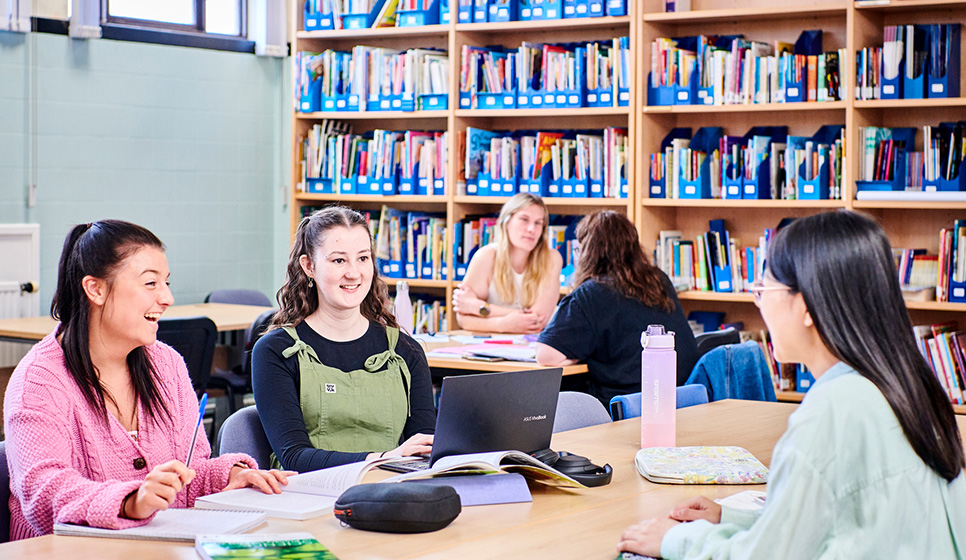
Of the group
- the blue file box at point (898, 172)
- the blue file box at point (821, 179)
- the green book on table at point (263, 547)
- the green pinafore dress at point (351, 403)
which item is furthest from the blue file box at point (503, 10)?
the green book on table at point (263, 547)

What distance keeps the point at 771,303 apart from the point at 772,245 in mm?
87

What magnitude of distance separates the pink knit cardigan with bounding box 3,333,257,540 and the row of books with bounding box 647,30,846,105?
324cm

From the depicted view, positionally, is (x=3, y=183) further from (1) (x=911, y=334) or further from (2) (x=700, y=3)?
(1) (x=911, y=334)

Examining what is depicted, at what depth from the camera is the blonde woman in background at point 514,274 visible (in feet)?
15.1

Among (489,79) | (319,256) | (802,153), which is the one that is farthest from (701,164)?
(319,256)

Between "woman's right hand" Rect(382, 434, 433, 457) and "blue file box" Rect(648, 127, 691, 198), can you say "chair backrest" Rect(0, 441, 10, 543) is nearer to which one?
"woman's right hand" Rect(382, 434, 433, 457)

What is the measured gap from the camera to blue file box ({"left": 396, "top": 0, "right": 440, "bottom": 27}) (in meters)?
5.51

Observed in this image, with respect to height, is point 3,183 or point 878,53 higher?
point 878,53

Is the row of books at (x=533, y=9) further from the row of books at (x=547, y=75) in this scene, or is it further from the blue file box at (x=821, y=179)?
the blue file box at (x=821, y=179)

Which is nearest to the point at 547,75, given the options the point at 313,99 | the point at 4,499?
the point at 313,99

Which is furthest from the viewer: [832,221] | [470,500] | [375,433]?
[375,433]

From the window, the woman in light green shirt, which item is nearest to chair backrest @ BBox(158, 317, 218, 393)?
the window

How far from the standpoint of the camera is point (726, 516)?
1.68m

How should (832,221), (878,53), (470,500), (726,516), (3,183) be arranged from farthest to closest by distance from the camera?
(3,183) → (878,53) → (470,500) → (726,516) → (832,221)
